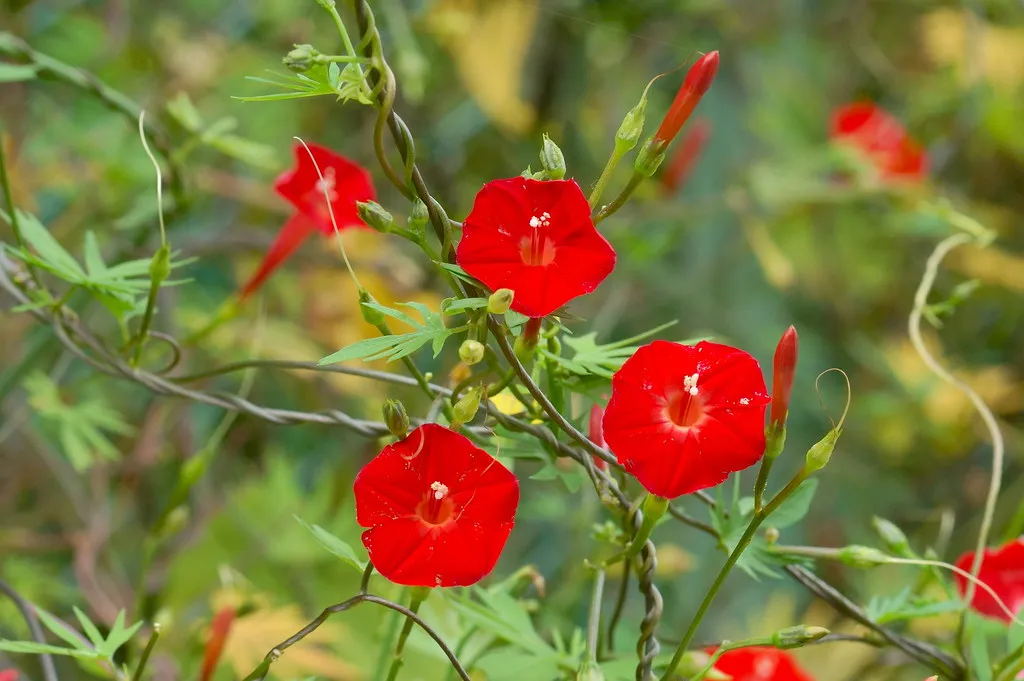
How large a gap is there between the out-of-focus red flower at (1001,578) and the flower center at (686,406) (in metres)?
0.26

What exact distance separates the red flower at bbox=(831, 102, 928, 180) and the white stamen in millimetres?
941

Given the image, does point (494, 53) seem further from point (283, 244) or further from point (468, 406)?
point (468, 406)

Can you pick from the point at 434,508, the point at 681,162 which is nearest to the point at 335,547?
the point at 434,508

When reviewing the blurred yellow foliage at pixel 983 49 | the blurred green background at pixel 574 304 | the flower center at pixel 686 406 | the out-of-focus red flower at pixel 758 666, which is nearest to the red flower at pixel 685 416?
the flower center at pixel 686 406

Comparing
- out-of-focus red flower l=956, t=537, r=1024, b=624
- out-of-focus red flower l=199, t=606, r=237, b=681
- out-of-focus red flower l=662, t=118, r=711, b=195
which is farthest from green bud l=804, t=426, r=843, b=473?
out-of-focus red flower l=662, t=118, r=711, b=195

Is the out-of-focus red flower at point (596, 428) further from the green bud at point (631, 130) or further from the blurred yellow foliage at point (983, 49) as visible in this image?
the blurred yellow foliage at point (983, 49)

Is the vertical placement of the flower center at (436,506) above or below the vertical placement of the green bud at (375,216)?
below

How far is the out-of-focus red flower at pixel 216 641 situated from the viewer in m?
0.51

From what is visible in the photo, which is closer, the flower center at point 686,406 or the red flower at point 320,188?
the flower center at point 686,406

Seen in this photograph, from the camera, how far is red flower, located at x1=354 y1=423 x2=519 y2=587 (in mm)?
336

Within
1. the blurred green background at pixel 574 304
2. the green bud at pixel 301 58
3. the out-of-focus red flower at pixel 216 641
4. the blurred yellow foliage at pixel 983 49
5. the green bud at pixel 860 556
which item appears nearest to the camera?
the green bud at pixel 301 58

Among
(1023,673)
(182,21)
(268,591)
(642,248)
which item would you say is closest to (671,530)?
(642,248)

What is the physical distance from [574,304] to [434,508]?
2.49 feet

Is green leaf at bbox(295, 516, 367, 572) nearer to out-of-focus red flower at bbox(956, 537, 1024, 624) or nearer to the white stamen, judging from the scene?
the white stamen
